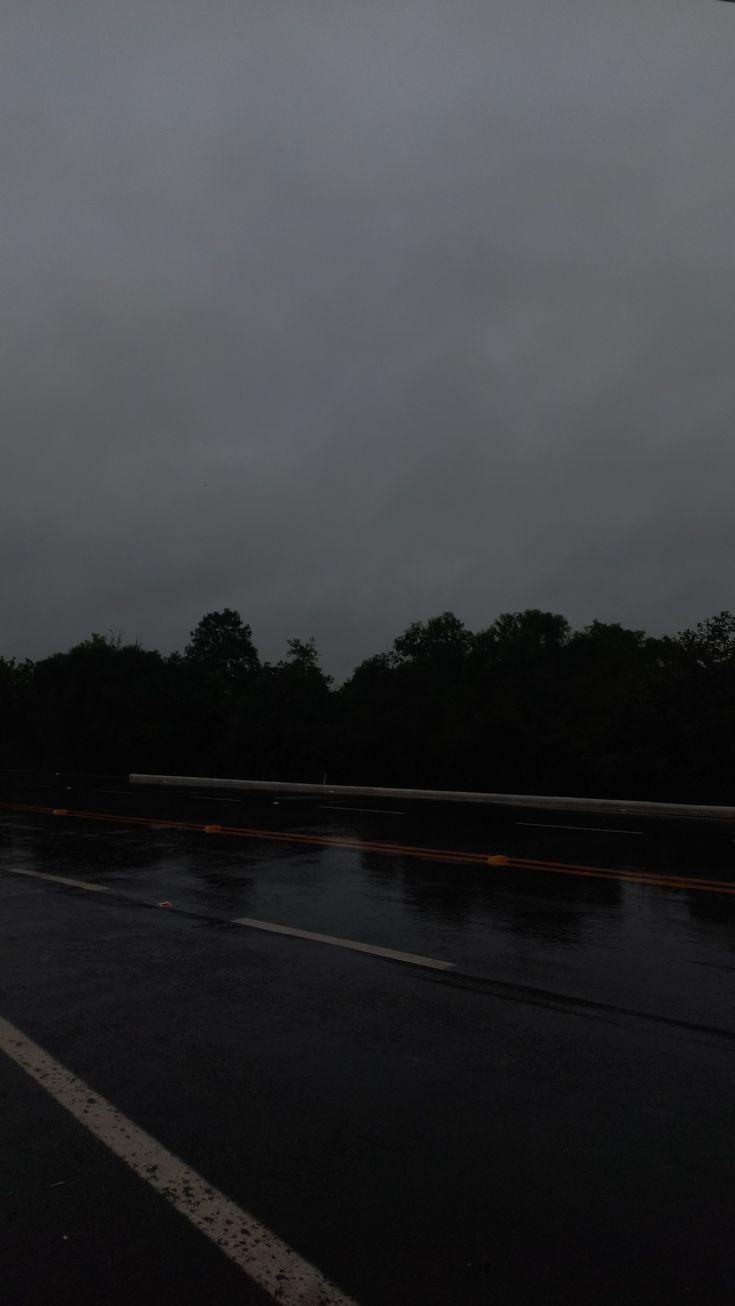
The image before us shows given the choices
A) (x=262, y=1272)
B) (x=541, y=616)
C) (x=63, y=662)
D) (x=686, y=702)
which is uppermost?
(x=541, y=616)

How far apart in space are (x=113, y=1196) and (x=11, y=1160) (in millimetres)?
594

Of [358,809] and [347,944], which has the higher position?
[358,809]

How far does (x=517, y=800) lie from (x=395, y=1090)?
59.3ft

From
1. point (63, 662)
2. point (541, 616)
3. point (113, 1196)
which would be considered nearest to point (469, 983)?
point (113, 1196)

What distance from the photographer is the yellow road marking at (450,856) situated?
34.4 ft

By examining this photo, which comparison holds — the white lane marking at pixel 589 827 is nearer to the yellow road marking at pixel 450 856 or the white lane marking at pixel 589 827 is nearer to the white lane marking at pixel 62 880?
the yellow road marking at pixel 450 856

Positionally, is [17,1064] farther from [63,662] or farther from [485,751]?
[63,662]

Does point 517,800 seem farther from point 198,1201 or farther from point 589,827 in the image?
point 198,1201

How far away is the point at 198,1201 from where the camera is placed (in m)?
3.49

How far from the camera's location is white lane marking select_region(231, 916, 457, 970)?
698 centimetres

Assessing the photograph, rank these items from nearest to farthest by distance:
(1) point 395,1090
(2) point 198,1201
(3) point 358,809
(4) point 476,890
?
(2) point 198,1201, (1) point 395,1090, (4) point 476,890, (3) point 358,809

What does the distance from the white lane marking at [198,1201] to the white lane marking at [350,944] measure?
3.01 m

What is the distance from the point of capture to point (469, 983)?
6398 mm

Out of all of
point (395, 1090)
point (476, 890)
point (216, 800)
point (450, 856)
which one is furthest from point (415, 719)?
point (395, 1090)
